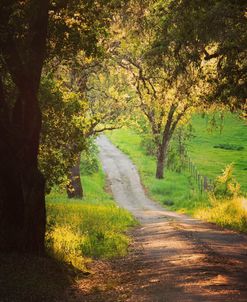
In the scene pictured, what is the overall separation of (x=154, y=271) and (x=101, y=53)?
6.57 m

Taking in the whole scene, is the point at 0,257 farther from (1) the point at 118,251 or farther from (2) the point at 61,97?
(2) the point at 61,97

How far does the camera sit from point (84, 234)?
16.5 meters

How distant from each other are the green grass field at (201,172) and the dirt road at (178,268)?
3.14 meters

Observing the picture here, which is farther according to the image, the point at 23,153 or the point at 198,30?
the point at 198,30

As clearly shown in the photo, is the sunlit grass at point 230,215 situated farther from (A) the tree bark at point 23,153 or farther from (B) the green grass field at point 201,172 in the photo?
(A) the tree bark at point 23,153

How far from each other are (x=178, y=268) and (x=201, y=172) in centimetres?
4191

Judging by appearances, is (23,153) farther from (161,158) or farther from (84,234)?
(161,158)

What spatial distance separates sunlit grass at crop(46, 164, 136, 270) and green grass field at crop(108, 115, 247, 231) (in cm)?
488

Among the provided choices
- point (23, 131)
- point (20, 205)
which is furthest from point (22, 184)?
point (23, 131)

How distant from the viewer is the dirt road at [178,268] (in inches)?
365

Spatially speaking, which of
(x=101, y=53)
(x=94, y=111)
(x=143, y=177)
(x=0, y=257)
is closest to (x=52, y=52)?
(x=101, y=53)

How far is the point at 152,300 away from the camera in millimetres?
8859

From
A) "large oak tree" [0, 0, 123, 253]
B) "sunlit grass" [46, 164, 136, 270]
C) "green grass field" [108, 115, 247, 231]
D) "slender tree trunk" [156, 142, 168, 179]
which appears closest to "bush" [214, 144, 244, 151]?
"green grass field" [108, 115, 247, 231]

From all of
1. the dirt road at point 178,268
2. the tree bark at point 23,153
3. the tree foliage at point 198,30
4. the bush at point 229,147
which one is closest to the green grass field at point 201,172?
the bush at point 229,147
